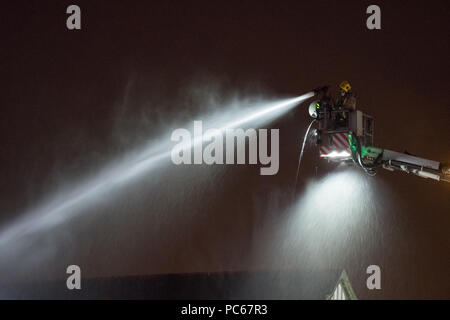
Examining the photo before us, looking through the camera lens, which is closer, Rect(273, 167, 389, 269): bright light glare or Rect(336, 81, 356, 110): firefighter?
Rect(336, 81, 356, 110): firefighter

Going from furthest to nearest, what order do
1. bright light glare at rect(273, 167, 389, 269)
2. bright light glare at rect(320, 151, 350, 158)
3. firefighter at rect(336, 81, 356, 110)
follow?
bright light glare at rect(273, 167, 389, 269) < firefighter at rect(336, 81, 356, 110) < bright light glare at rect(320, 151, 350, 158)

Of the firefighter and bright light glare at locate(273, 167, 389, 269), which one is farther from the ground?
the firefighter

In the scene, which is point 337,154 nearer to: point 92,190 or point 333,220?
point 333,220

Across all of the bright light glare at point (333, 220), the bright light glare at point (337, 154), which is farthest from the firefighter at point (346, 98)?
the bright light glare at point (333, 220)

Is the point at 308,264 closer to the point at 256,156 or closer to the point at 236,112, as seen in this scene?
the point at 256,156

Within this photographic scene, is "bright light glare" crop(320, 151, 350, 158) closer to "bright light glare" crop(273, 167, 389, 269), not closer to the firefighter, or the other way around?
the firefighter

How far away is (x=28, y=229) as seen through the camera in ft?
40.4

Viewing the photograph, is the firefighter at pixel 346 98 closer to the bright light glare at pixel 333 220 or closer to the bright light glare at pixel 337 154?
the bright light glare at pixel 337 154

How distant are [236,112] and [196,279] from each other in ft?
14.2

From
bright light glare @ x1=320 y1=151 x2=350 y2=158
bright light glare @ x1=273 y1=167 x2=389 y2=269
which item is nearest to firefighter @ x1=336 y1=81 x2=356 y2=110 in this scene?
bright light glare @ x1=320 y1=151 x2=350 y2=158

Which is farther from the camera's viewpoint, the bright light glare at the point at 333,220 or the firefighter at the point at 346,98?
the bright light glare at the point at 333,220

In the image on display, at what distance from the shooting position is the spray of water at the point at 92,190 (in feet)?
39.8

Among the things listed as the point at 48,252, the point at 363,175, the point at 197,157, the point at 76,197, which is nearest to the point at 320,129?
the point at 363,175

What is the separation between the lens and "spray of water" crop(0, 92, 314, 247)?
12117 millimetres
